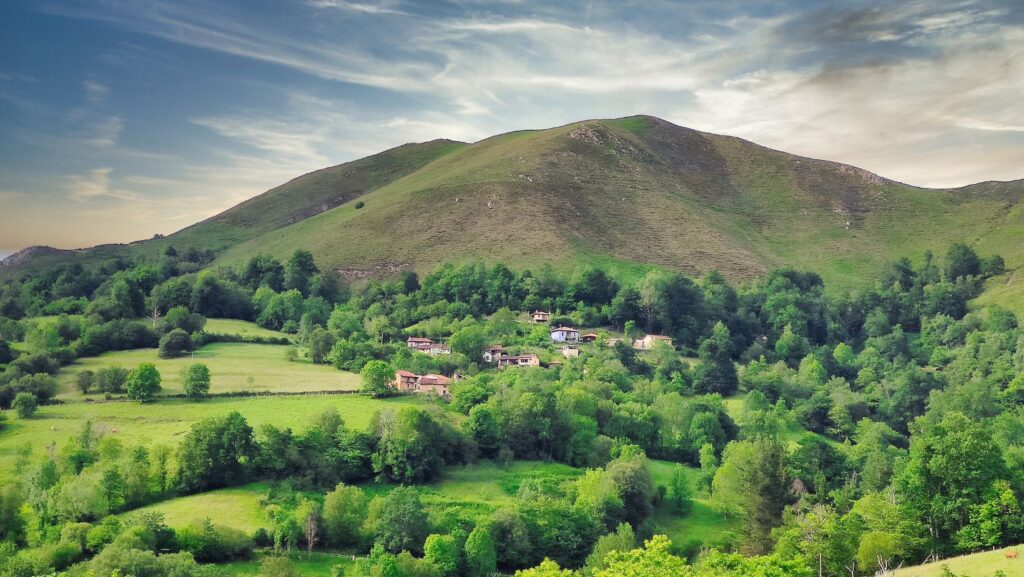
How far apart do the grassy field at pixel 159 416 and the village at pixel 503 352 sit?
130 inches

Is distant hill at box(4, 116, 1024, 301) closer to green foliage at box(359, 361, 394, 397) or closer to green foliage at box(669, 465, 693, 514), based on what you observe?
green foliage at box(359, 361, 394, 397)

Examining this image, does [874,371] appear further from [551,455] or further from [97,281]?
[97,281]

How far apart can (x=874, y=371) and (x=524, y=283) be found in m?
46.6

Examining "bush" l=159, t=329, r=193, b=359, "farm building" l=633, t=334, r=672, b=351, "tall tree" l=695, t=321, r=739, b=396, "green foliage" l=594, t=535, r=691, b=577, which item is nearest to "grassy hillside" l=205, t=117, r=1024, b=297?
"farm building" l=633, t=334, r=672, b=351

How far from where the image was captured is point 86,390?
2616 inches

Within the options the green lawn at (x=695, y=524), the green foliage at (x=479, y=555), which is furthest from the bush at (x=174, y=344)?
the green lawn at (x=695, y=524)

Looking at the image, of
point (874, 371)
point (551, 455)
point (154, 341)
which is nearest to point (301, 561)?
point (551, 455)

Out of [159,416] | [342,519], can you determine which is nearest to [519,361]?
[159,416]

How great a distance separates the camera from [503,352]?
85625 mm

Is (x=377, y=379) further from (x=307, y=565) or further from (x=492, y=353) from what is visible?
(x=307, y=565)

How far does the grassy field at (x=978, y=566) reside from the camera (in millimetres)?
30578

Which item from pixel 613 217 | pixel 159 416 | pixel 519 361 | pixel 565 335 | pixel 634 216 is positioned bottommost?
pixel 159 416

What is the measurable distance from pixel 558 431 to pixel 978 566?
3523 centimetres

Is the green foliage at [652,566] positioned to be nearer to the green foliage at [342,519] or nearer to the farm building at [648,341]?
the green foliage at [342,519]
